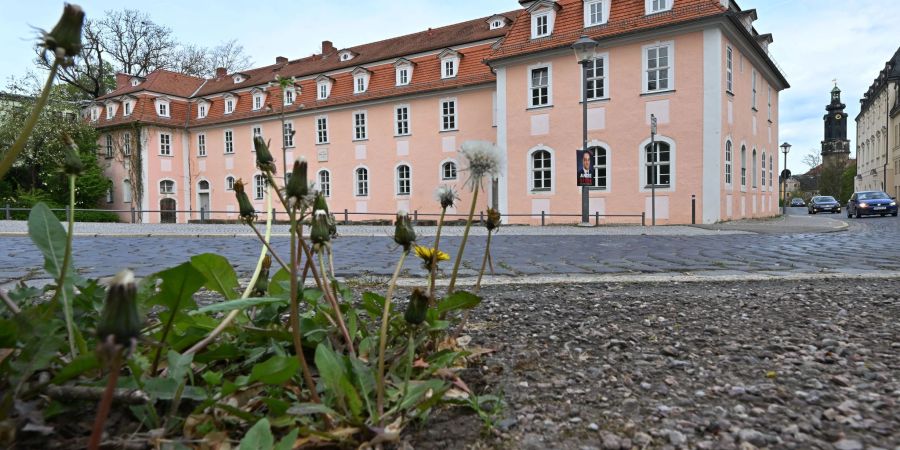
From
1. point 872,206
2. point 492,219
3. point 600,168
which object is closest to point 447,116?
point 600,168

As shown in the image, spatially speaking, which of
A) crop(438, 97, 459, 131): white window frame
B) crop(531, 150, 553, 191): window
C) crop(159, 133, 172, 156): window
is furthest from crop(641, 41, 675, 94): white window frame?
crop(159, 133, 172, 156): window

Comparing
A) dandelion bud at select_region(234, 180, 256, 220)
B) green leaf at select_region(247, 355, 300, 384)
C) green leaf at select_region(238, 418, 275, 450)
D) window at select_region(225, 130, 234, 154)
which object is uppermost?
window at select_region(225, 130, 234, 154)

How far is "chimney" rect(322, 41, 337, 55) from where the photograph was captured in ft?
127

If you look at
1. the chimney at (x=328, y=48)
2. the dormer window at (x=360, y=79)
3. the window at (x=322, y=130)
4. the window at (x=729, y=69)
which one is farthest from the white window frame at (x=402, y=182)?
the window at (x=729, y=69)

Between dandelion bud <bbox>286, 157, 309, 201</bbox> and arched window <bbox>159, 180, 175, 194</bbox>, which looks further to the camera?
arched window <bbox>159, 180, 175, 194</bbox>

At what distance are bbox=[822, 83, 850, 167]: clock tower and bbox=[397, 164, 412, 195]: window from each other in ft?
295

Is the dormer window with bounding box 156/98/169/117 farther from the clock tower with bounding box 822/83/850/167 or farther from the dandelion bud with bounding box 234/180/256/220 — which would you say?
the clock tower with bounding box 822/83/850/167

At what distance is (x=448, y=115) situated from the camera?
27.7 m

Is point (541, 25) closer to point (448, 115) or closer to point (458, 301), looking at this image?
point (448, 115)

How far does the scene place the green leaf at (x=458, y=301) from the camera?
66.5 inches

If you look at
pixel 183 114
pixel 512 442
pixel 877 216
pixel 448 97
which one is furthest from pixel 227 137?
pixel 512 442

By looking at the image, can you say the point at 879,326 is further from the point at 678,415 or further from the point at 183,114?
the point at 183,114

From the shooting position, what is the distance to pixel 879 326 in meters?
2.23

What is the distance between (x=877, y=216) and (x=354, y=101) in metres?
26.0
